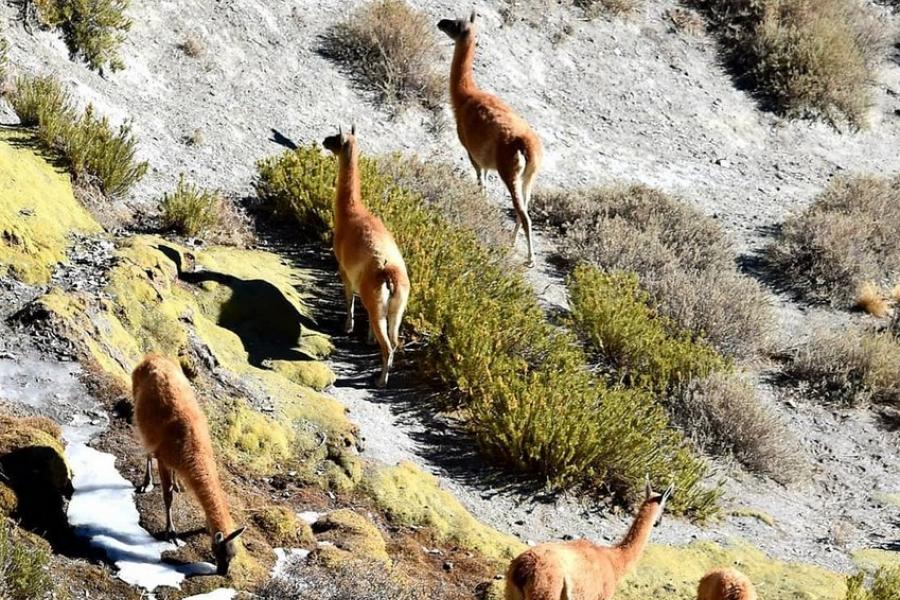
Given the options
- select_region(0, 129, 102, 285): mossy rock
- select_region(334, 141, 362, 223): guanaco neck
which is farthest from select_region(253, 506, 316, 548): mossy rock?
select_region(334, 141, 362, 223): guanaco neck

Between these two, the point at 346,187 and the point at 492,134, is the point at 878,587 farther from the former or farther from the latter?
the point at 492,134

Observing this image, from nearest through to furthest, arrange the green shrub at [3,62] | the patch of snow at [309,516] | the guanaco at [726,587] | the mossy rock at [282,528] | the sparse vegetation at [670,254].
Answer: the mossy rock at [282,528], the guanaco at [726,587], the patch of snow at [309,516], the green shrub at [3,62], the sparse vegetation at [670,254]

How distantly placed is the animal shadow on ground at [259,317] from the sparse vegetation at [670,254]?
5.39 meters

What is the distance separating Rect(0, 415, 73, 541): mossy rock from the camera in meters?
5.70

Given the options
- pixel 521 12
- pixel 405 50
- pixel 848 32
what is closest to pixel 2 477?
pixel 405 50

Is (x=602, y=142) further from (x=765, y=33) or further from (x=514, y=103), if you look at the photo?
(x=765, y=33)

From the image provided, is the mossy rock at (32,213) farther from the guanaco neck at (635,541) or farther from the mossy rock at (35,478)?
the guanaco neck at (635,541)

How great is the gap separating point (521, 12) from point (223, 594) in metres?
15.1

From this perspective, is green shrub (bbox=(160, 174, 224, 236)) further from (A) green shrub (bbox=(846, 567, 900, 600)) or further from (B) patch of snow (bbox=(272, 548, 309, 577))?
(A) green shrub (bbox=(846, 567, 900, 600))

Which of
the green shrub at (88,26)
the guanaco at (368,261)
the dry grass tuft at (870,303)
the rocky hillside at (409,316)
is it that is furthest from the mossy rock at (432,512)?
the dry grass tuft at (870,303)

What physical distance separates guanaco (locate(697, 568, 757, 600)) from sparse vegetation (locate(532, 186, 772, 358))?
20.9ft

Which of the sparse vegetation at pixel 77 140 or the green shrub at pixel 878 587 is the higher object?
the sparse vegetation at pixel 77 140

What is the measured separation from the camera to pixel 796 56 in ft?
66.9

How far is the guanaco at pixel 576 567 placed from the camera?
235 inches
